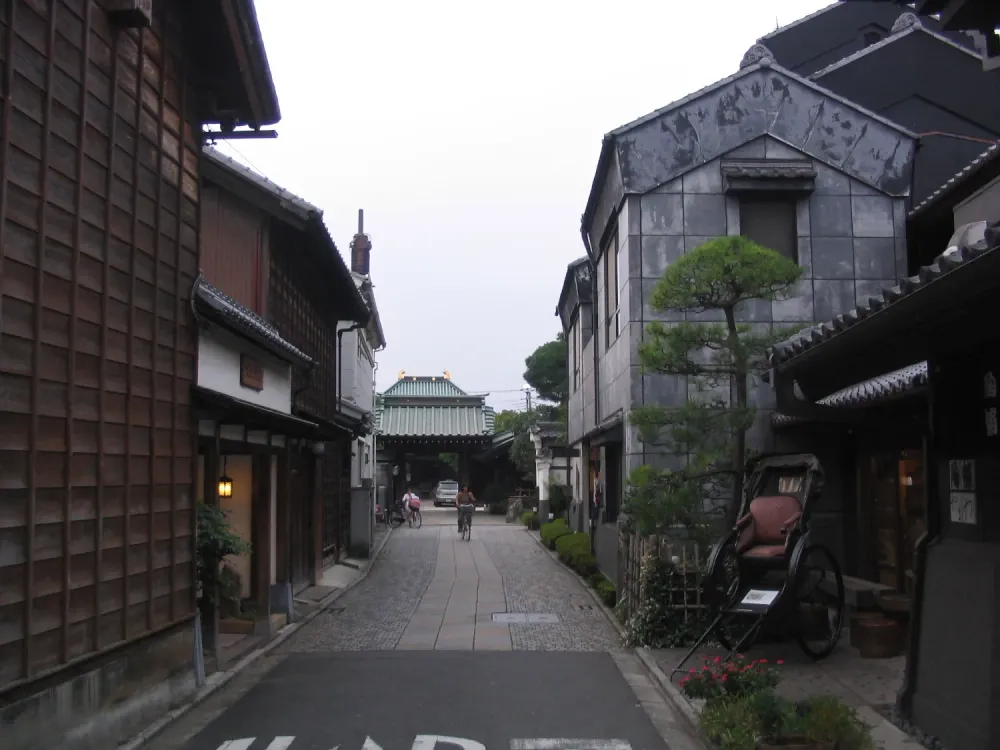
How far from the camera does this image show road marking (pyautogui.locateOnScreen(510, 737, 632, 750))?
815 cm

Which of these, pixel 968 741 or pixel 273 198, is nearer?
pixel 968 741

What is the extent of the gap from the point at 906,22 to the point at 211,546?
22842 millimetres

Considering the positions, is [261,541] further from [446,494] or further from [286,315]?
[446,494]

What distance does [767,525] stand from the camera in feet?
36.1

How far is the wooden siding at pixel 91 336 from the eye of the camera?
22.6ft

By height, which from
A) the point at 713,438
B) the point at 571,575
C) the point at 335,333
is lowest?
the point at 571,575

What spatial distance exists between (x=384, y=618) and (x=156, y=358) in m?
8.29

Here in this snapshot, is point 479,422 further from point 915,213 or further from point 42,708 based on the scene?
point 42,708

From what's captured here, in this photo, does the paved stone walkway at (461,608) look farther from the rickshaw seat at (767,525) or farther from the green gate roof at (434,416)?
the green gate roof at (434,416)

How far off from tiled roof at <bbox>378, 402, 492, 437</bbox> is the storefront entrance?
34666mm

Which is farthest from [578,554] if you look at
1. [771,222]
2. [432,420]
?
[432,420]

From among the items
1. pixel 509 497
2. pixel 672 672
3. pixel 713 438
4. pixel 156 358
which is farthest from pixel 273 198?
pixel 509 497

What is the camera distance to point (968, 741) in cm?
707

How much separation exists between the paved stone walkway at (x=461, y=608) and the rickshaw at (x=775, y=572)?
8.82 ft
